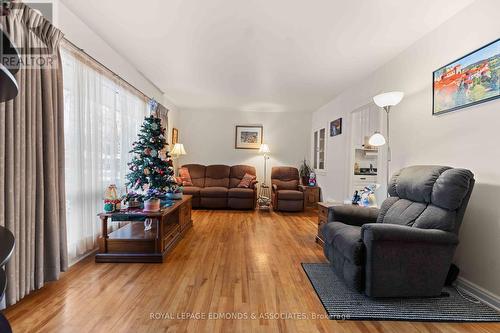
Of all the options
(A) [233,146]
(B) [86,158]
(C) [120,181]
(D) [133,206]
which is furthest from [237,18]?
(A) [233,146]

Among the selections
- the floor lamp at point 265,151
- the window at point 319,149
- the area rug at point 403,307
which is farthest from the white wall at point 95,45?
the window at point 319,149

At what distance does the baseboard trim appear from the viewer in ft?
6.06

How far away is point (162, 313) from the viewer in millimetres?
1731

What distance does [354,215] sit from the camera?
2.65 m

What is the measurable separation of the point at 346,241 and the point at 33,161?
253 centimetres

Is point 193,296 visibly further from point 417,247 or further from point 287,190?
point 287,190

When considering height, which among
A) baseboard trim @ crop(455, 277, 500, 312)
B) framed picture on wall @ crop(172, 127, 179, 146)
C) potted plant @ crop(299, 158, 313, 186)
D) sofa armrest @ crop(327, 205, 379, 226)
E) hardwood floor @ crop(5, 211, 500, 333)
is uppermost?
framed picture on wall @ crop(172, 127, 179, 146)

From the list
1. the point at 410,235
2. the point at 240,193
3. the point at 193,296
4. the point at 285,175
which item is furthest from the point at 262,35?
the point at 285,175

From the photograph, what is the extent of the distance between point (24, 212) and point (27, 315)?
0.69 meters

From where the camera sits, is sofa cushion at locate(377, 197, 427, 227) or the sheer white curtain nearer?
sofa cushion at locate(377, 197, 427, 227)

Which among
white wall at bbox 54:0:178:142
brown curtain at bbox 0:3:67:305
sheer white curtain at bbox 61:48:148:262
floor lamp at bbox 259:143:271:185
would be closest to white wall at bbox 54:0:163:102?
white wall at bbox 54:0:178:142

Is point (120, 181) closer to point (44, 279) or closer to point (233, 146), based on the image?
point (44, 279)

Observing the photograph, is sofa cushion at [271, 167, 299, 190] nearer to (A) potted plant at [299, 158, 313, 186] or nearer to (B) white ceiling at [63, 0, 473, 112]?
(A) potted plant at [299, 158, 313, 186]

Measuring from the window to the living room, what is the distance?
1.84 metres
